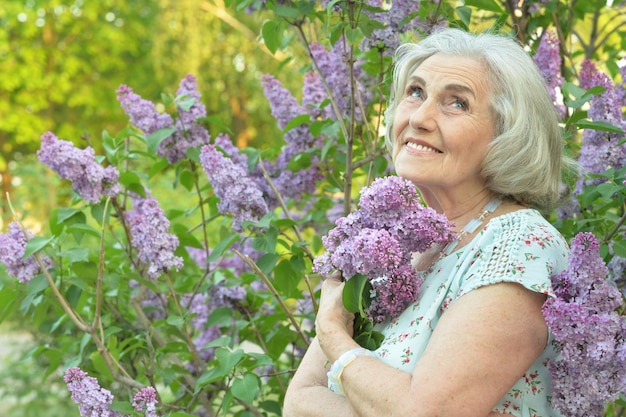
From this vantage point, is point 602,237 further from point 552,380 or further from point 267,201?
point 267,201

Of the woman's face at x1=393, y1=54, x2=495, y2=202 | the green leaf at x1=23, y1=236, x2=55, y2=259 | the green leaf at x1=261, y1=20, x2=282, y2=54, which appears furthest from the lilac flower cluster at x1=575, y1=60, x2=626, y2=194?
the green leaf at x1=23, y1=236, x2=55, y2=259

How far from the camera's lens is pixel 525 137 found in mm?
1998

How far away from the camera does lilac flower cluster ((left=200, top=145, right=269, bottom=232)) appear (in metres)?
2.68

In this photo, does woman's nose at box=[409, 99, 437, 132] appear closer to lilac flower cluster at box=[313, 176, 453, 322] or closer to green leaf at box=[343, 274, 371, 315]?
lilac flower cluster at box=[313, 176, 453, 322]

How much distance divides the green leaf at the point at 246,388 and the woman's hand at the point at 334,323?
2.04 feet

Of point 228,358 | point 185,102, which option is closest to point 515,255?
point 228,358

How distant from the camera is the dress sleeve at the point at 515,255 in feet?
5.59

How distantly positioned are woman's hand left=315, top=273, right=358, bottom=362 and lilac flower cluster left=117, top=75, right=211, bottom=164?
116cm

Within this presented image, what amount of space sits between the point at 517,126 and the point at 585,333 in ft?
1.71

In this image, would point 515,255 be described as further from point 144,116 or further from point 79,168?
point 144,116

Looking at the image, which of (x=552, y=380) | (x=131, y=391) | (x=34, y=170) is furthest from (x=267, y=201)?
(x=34, y=170)

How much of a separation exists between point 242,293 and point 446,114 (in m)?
1.30

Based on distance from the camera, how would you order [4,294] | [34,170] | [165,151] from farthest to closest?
[34,170] < [165,151] < [4,294]

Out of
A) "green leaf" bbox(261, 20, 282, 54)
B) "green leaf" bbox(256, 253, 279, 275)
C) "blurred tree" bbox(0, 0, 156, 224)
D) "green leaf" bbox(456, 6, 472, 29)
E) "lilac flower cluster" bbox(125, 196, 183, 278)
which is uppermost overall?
"green leaf" bbox(456, 6, 472, 29)
